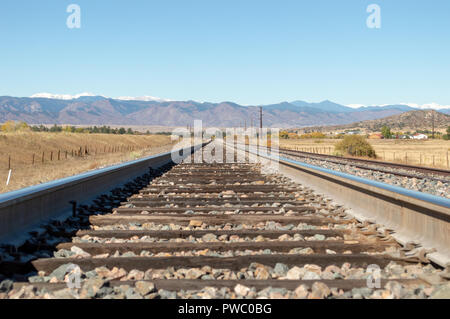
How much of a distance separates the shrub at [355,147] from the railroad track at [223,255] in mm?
41669

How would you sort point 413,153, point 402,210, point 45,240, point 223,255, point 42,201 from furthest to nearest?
point 413,153
point 42,201
point 402,210
point 45,240
point 223,255

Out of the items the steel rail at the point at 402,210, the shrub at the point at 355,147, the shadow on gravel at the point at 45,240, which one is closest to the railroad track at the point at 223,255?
the shadow on gravel at the point at 45,240

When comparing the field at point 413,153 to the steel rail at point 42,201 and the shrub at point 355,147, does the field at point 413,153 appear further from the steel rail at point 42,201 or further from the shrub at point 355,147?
the steel rail at point 42,201

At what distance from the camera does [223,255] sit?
5.04 metres

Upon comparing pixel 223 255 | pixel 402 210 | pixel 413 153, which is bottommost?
pixel 413 153

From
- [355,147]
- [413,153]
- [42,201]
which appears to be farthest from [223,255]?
[413,153]

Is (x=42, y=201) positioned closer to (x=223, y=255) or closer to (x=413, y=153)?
(x=223, y=255)

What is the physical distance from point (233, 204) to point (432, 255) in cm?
433

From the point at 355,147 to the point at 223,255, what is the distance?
46722mm

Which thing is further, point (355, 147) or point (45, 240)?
point (355, 147)

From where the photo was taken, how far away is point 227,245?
5293 millimetres

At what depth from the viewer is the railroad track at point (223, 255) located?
150 inches

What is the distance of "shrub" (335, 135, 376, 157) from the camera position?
48.6 m
